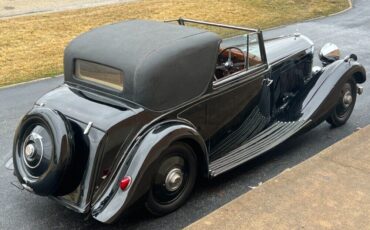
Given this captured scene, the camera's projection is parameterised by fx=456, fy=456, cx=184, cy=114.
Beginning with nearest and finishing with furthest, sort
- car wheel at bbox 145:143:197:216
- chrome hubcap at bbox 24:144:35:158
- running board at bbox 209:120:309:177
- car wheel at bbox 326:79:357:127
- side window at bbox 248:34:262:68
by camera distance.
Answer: chrome hubcap at bbox 24:144:35:158, car wheel at bbox 145:143:197:216, running board at bbox 209:120:309:177, side window at bbox 248:34:262:68, car wheel at bbox 326:79:357:127

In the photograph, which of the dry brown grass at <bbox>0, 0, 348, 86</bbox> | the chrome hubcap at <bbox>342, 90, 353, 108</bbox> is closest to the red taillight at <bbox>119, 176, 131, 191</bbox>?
the chrome hubcap at <bbox>342, 90, 353, 108</bbox>

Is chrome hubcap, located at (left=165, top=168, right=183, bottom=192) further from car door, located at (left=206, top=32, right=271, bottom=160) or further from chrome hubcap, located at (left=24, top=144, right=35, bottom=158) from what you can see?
chrome hubcap, located at (left=24, top=144, right=35, bottom=158)

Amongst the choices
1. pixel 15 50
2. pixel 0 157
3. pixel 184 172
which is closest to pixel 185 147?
pixel 184 172

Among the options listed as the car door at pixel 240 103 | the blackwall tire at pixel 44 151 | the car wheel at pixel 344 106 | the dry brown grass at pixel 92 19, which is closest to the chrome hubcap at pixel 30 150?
the blackwall tire at pixel 44 151

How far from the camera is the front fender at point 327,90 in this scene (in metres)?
5.77

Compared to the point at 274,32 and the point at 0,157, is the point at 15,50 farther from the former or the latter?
the point at 274,32

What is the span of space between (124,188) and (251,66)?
7.52 feet

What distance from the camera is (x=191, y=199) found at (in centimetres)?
469

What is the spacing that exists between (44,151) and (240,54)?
2.54 metres

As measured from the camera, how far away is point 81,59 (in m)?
4.68

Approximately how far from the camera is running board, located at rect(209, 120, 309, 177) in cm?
477

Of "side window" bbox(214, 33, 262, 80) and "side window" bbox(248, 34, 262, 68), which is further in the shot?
"side window" bbox(248, 34, 262, 68)

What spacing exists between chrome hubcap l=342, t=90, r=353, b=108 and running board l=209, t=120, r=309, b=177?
964 mm

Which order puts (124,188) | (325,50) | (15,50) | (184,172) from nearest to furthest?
(124,188)
(184,172)
(325,50)
(15,50)
